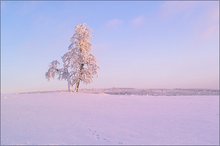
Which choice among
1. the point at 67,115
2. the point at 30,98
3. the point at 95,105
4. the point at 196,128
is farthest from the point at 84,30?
the point at 196,128

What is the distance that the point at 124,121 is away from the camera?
1900 centimetres

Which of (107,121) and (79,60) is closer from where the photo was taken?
(107,121)

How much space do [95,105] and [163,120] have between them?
5902 mm

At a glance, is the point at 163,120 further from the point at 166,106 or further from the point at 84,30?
the point at 84,30

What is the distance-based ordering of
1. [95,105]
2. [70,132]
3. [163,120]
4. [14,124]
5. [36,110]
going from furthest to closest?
[95,105] < [36,110] < [163,120] < [14,124] < [70,132]

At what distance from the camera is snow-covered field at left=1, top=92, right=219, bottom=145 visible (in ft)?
51.3

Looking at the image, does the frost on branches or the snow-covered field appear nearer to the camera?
the snow-covered field

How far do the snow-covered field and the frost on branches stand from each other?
13793mm

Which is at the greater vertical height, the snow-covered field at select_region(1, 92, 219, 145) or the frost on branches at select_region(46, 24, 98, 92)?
the frost on branches at select_region(46, 24, 98, 92)

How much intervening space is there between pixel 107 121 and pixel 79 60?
22.5 meters

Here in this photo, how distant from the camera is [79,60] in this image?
4069 cm

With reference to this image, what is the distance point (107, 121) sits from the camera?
1888 cm

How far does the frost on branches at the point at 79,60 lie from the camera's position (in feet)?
133

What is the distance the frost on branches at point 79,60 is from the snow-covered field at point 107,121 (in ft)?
45.3
